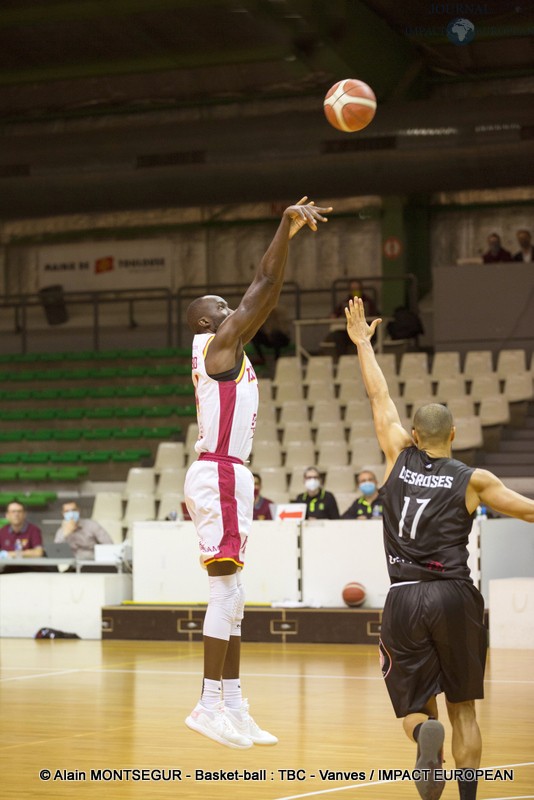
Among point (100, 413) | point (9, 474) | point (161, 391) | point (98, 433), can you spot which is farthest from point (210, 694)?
point (161, 391)

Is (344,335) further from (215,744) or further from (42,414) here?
(215,744)

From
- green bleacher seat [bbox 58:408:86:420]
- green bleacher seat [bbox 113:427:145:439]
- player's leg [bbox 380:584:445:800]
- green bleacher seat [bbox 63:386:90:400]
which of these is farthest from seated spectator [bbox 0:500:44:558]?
player's leg [bbox 380:584:445:800]

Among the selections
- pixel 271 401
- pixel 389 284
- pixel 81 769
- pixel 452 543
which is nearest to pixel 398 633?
pixel 452 543

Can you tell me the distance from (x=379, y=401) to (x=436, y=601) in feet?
3.38

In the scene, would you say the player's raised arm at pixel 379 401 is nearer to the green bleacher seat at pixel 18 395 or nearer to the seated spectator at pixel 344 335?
the seated spectator at pixel 344 335

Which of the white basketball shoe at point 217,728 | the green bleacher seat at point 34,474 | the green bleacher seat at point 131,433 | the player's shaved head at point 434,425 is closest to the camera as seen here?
the player's shaved head at point 434,425

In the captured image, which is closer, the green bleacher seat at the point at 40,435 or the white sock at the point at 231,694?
the white sock at the point at 231,694

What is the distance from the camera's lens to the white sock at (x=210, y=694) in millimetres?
6203

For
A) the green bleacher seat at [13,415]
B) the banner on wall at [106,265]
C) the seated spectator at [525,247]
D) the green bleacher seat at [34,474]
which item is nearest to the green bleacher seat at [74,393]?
the green bleacher seat at [13,415]

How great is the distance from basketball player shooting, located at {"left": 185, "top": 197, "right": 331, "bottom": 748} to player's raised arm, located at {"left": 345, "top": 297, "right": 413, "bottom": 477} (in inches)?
17.1

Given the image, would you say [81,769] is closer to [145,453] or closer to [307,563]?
[307,563]

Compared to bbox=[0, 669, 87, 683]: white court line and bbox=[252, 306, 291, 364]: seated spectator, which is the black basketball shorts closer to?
bbox=[0, 669, 87, 683]: white court line

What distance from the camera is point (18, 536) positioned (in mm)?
15758

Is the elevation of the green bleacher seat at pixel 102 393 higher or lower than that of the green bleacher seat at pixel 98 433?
higher
